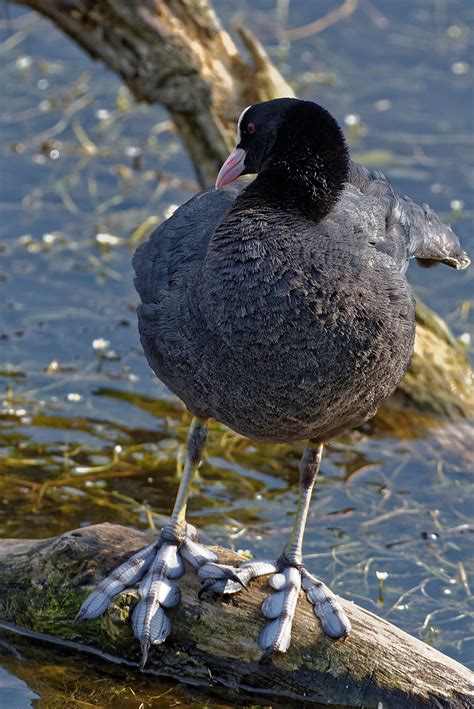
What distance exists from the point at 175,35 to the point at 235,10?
13.6 ft

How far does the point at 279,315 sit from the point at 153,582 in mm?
1116

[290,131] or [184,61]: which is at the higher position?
[290,131]

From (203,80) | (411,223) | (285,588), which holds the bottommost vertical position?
(285,588)

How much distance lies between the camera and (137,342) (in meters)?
7.31

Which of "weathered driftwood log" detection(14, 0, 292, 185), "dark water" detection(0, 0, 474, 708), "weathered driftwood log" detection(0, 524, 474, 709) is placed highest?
"weathered driftwood log" detection(14, 0, 292, 185)

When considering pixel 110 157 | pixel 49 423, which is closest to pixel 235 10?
pixel 110 157

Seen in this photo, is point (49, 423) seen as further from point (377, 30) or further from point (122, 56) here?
point (377, 30)

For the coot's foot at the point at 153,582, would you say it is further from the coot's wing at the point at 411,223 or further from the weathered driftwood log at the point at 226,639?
the coot's wing at the point at 411,223

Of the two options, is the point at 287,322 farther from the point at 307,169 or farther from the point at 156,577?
the point at 156,577

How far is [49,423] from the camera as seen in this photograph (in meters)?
6.55

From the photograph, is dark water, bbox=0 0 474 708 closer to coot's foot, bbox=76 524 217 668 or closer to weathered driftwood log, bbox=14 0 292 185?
coot's foot, bbox=76 524 217 668

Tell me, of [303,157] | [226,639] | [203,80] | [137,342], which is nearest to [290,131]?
[303,157]

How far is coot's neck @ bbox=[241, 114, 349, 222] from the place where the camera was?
4.34 metres

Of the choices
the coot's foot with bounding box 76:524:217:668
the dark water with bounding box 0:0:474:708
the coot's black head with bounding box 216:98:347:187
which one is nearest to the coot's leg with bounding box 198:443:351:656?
the coot's foot with bounding box 76:524:217:668
